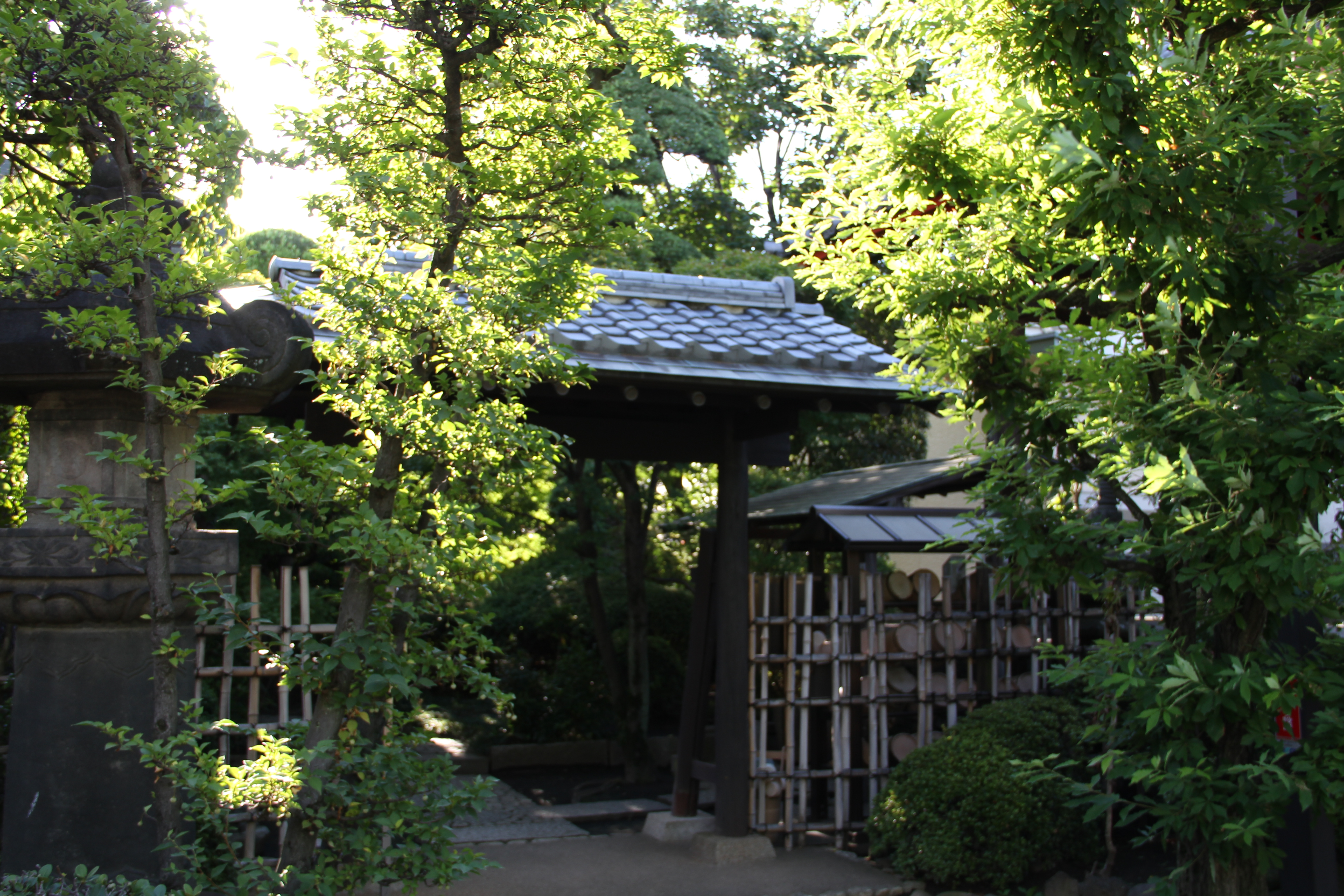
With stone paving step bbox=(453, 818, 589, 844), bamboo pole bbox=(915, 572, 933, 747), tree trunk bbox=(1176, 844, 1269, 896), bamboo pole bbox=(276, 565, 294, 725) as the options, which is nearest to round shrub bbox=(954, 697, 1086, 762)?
bamboo pole bbox=(915, 572, 933, 747)

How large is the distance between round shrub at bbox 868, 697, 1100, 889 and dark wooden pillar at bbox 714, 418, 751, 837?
0.90 m

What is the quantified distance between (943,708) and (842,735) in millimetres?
905

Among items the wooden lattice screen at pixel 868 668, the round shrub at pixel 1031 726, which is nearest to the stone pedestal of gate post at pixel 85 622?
the wooden lattice screen at pixel 868 668

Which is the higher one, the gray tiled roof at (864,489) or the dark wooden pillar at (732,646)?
the gray tiled roof at (864,489)

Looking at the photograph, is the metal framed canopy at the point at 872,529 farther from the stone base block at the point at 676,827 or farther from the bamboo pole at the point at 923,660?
the stone base block at the point at 676,827

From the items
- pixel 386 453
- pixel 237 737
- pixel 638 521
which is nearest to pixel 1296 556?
pixel 386 453

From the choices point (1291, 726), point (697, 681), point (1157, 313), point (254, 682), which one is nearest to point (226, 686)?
point (254, 682)

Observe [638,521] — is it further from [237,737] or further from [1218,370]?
[1218,370]

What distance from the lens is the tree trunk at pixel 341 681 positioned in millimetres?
3320

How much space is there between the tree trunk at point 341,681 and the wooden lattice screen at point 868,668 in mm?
3755

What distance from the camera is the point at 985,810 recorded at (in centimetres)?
583

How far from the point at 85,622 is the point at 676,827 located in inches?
176

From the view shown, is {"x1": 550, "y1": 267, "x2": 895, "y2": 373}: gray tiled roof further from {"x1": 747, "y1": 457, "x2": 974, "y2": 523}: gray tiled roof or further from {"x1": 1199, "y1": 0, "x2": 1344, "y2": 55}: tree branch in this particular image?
{"x1": 1199, "y1": 0, "x2": 1344, "y2": 55}: tree branch

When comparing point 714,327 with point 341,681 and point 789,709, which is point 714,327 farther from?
point 341,681
